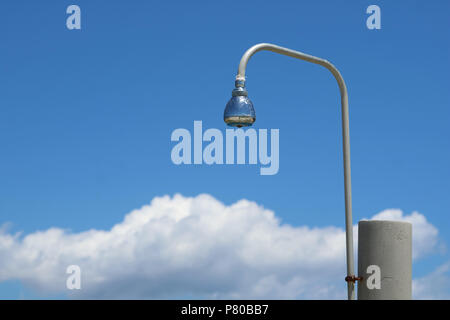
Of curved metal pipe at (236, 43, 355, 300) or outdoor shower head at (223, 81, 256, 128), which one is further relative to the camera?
curved metal pipe at (236, 43, 355, 300)

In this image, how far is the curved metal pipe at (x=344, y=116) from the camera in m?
14.4

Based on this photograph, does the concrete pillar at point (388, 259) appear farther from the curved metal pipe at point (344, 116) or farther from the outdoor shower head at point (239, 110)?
the outdoor shower head at point (239, 110)

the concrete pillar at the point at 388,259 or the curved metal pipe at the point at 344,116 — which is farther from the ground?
the curved metal pipe at the point at 344,116

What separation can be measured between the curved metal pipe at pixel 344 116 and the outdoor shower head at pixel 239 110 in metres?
0.15

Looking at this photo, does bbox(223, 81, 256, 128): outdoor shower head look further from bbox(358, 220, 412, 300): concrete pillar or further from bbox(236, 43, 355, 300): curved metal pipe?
bbox(358, 220, 412, 300): concrete pillar

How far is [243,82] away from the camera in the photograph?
47.6ft

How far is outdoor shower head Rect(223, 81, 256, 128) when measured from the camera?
1427 cm

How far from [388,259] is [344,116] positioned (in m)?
2.58

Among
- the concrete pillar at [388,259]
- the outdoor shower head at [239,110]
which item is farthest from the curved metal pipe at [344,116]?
the concrete pillar at [388,259]

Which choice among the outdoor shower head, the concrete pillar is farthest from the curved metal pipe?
the concrete pillar

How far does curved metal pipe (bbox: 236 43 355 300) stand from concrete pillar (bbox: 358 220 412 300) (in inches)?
15.8

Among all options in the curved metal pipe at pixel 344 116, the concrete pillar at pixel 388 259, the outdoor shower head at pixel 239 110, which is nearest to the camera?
the concrete pillar at pixel 388 259

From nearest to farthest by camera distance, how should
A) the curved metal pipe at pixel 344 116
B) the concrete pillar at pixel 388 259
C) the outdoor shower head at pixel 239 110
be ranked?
the concrete pillar at pixel 388 259 < the outdoor shower head at pixel 239 110 < the curved metal pipe at pixel 344 116

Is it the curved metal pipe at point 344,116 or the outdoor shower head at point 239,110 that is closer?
the outdoor shower head at point 239,110
